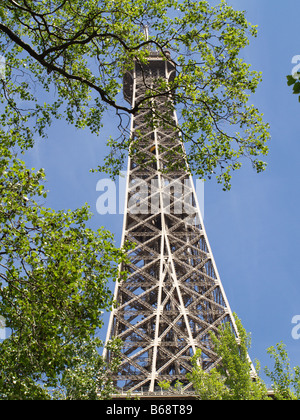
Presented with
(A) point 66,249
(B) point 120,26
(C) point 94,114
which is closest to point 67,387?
(A) point 66,249

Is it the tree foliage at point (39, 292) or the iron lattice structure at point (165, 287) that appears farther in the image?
the iron lattice structure at point (165, 287)

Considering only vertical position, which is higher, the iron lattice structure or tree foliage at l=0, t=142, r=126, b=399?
the iron lattice structure

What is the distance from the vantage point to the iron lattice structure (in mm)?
31453

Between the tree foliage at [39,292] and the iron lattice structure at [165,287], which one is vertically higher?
the iron lattice structure at [165,287]

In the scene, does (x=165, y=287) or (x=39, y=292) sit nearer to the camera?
(x=39, y=292)

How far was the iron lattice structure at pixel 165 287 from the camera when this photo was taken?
3145 centimetres

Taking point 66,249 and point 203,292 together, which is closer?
point 66,249

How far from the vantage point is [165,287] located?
121 feet

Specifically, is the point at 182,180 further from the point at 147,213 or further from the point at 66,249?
the point at 66,249

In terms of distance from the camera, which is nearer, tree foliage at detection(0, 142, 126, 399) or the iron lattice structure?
tree foliage at detection(0, 142, 126, 399)

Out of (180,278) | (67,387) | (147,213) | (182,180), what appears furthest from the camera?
(182,180)

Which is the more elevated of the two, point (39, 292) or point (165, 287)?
point (165, 287)

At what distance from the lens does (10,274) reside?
8734 mm

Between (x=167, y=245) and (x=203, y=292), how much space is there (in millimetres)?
4919
